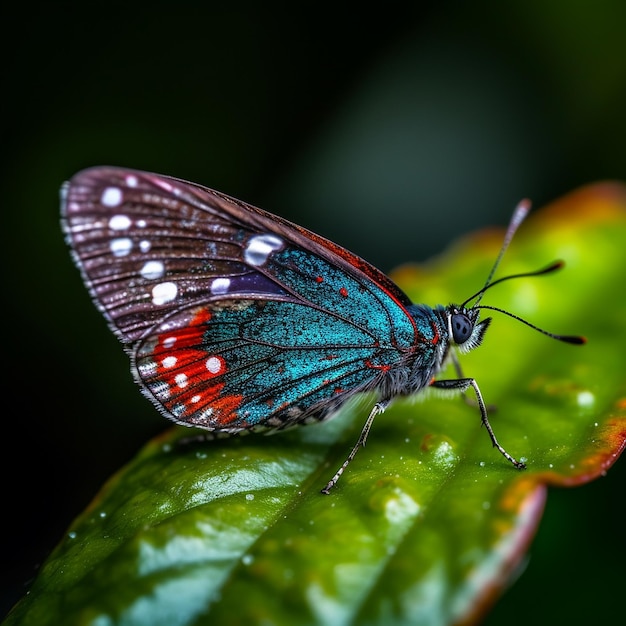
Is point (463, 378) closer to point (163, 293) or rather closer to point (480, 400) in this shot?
point (480, 400)

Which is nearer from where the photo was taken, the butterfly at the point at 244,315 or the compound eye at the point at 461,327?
the butterfly at the point at 244,315

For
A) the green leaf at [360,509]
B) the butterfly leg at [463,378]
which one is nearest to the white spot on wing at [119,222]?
the green leaf at [360,509]

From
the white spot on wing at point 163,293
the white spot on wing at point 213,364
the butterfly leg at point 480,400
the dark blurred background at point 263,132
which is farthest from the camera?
the dark blurred background at point 263,132

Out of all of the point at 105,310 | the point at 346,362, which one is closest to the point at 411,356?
the point at 346,362

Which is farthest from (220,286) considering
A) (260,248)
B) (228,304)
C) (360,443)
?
(360,443)

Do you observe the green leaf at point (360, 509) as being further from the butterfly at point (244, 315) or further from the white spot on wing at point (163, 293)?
the white spot on wing at point (163, 293)

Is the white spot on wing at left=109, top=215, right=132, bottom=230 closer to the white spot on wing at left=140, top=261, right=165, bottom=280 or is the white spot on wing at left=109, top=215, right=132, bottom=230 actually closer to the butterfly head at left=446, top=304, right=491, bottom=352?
the white spot on wing at left=140, top=261, right=165, bottom=280

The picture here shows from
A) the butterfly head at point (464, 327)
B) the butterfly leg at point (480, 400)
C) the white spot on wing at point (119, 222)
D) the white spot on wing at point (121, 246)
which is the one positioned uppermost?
the white spot on wing at point (119, 222)
